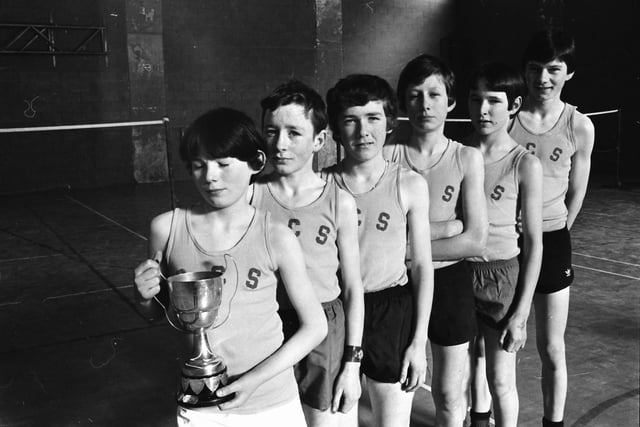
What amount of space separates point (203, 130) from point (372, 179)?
2.34 feet

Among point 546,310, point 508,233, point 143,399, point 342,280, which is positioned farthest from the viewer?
point 143,399

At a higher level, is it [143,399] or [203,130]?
[203,130]

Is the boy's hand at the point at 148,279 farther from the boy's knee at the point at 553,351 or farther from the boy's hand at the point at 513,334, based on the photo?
the boy's knee at the point at 553,351

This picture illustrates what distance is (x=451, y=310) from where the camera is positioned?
7.54 ft

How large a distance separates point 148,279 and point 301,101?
0.69 m

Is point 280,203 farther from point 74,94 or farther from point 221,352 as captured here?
point 74,94

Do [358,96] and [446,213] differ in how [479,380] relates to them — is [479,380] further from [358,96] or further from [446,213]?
[358,96]

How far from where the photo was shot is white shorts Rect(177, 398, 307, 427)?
Answer: 1577 mm

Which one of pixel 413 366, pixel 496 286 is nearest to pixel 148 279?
pixel 413 366

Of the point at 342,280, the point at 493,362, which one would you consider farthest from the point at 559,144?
the point at 342,280

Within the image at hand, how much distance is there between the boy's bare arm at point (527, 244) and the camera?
2.41 m

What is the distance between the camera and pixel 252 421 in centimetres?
161

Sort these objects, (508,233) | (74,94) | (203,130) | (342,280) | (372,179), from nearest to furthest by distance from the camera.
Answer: (203,130), (342,280), (372,179), (508,233), (74,94)

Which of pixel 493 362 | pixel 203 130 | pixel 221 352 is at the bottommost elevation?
pixel 493 362
